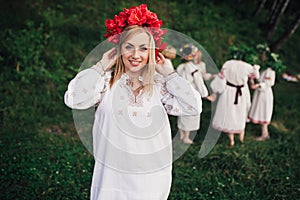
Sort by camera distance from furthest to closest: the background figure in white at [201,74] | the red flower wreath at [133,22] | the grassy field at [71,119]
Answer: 1. the background figure in white at [201,74]
2. the grassy field at [71,119]
3. the red flower wreath at [133,22]

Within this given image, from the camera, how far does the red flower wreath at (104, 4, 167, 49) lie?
2914 mm

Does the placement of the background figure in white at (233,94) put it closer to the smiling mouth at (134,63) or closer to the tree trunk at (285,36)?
the smiling mouth at (134,63)

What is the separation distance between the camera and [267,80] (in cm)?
607

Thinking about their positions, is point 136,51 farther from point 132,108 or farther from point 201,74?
point 201,74

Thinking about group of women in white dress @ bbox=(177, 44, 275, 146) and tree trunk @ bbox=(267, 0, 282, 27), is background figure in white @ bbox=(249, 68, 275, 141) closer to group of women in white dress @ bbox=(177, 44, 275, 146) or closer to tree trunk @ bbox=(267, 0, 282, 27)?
group of women in white dress @ bbox=(177, 44, 275, 146)

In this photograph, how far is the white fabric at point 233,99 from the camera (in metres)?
5.74

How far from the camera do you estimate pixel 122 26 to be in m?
2.94

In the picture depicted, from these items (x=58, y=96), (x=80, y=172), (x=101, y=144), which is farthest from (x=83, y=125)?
(x=58, y=96)

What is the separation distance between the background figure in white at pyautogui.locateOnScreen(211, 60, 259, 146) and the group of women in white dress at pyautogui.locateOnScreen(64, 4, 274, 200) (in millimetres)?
2670

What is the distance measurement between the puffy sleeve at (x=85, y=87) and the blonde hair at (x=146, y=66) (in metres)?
0.12

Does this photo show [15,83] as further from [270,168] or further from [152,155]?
[152,155]

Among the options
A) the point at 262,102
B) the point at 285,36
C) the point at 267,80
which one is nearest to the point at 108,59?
the point at 267,80

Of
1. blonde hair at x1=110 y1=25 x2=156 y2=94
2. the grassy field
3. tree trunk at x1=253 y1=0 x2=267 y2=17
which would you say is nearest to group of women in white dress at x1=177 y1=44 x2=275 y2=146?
the grassy field

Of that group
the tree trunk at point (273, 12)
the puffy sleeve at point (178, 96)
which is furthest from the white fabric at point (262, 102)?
the tree trunk at point (273, 12)
